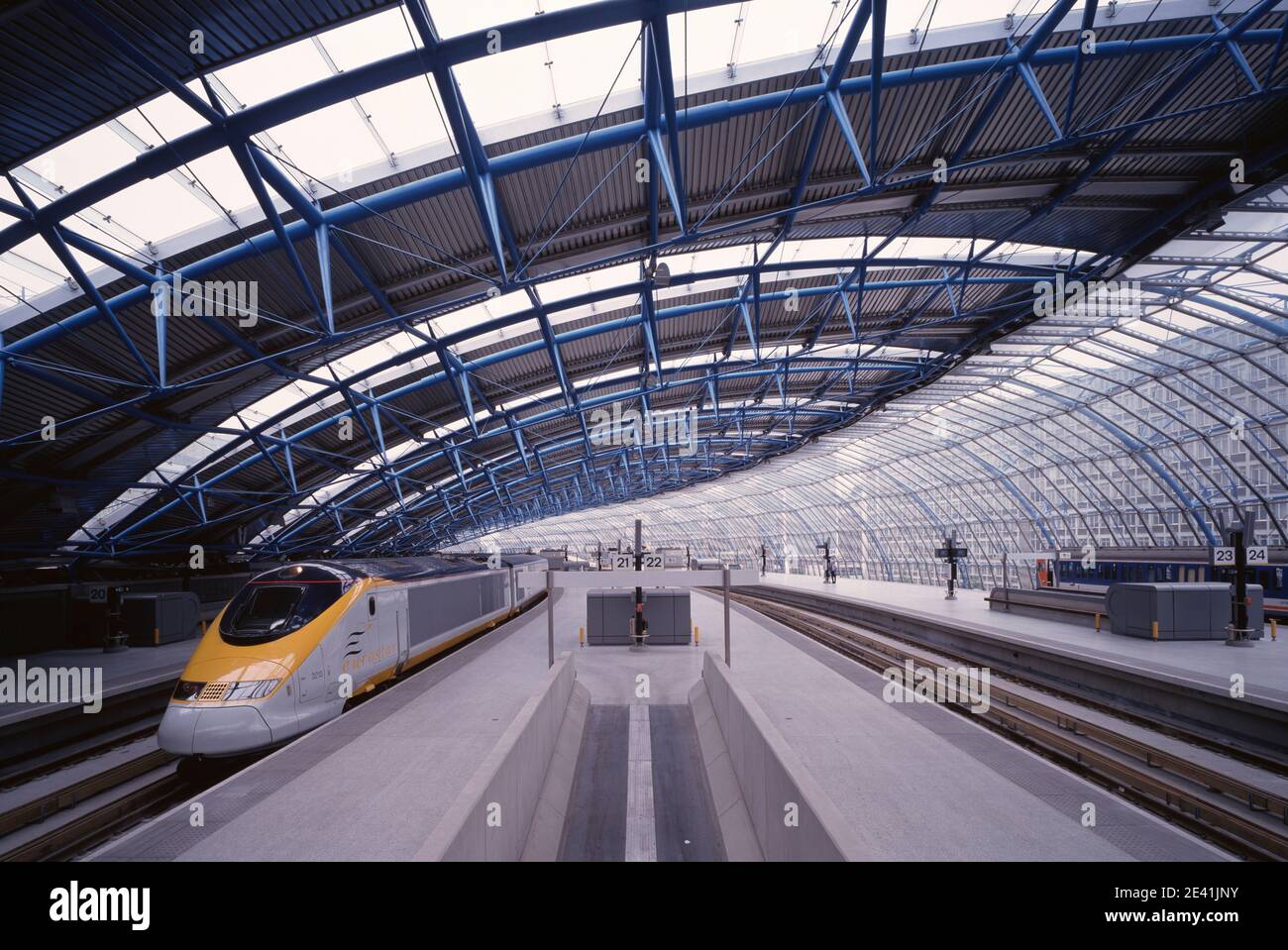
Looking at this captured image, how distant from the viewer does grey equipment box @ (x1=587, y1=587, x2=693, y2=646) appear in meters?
21.6

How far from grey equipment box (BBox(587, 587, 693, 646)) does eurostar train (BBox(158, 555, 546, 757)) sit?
7726 mm

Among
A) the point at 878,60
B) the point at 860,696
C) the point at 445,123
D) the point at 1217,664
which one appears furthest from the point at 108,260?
the point at 1217,664

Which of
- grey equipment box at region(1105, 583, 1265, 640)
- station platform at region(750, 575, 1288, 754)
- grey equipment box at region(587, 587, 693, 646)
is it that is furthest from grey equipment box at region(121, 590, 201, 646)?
grey equipment box at region(1105, 583, 1265, 640)

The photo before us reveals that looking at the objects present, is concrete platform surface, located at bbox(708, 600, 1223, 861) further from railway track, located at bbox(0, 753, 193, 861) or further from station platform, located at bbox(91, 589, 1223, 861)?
railway track, located at bbox(0, 753, 193, 861)

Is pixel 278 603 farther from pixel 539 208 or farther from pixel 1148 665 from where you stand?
pixel 1148 665

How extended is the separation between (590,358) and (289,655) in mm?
16501

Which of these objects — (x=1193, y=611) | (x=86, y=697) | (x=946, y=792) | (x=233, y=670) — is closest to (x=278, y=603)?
(x=233, y=670)

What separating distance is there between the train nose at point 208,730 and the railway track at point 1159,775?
13.5 m

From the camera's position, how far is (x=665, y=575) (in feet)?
46.1

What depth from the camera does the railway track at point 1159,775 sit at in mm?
8328

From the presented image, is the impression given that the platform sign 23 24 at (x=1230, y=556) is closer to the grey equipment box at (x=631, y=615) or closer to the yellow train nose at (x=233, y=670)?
the grey equipment box at (x=631, y=615)
